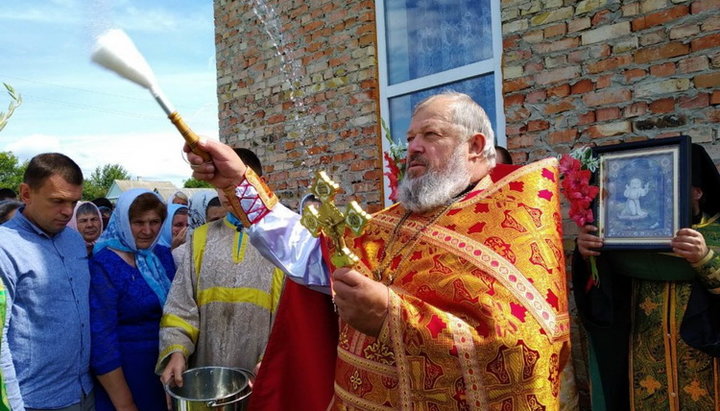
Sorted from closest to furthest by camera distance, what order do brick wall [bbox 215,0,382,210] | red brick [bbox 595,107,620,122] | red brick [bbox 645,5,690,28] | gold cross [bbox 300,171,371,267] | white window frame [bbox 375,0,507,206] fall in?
Answer: gold cross [bbox 300,171,371,267] < red brick [bbox 645,5,690,28] < red brick [bbox 595,107,620,122] < white window frame [bbox 375,0,507,206] < brick wall [bbox 215,0,382,210]

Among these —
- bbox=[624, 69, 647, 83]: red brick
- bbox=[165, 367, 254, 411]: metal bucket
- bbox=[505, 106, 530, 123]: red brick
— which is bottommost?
bbox=[165, 367, 254, 411]: metal bucket

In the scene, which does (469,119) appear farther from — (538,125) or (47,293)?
(47,293)

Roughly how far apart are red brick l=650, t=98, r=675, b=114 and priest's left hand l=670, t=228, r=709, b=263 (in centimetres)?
113

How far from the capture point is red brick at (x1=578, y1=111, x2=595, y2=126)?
12.1 feet

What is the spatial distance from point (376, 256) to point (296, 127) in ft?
12.0

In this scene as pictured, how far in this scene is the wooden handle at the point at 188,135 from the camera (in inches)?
72.5

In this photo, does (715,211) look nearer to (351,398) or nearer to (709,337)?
(709,337)

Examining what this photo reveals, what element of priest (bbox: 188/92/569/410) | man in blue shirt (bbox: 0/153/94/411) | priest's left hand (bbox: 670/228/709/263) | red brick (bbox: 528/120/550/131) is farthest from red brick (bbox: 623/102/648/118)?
man in blue shirt (bbox: 0/153/94/411)

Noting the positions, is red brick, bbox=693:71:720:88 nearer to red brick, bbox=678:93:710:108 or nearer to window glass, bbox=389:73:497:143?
red brick, bbox=678:93:710:108

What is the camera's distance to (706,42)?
3262mm

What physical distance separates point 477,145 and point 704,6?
1.95m

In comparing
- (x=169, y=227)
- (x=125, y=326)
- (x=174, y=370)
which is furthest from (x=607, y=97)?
(x=169, y=227)

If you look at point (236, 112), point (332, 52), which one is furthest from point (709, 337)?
point (236, 112)

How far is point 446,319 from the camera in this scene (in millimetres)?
1821
